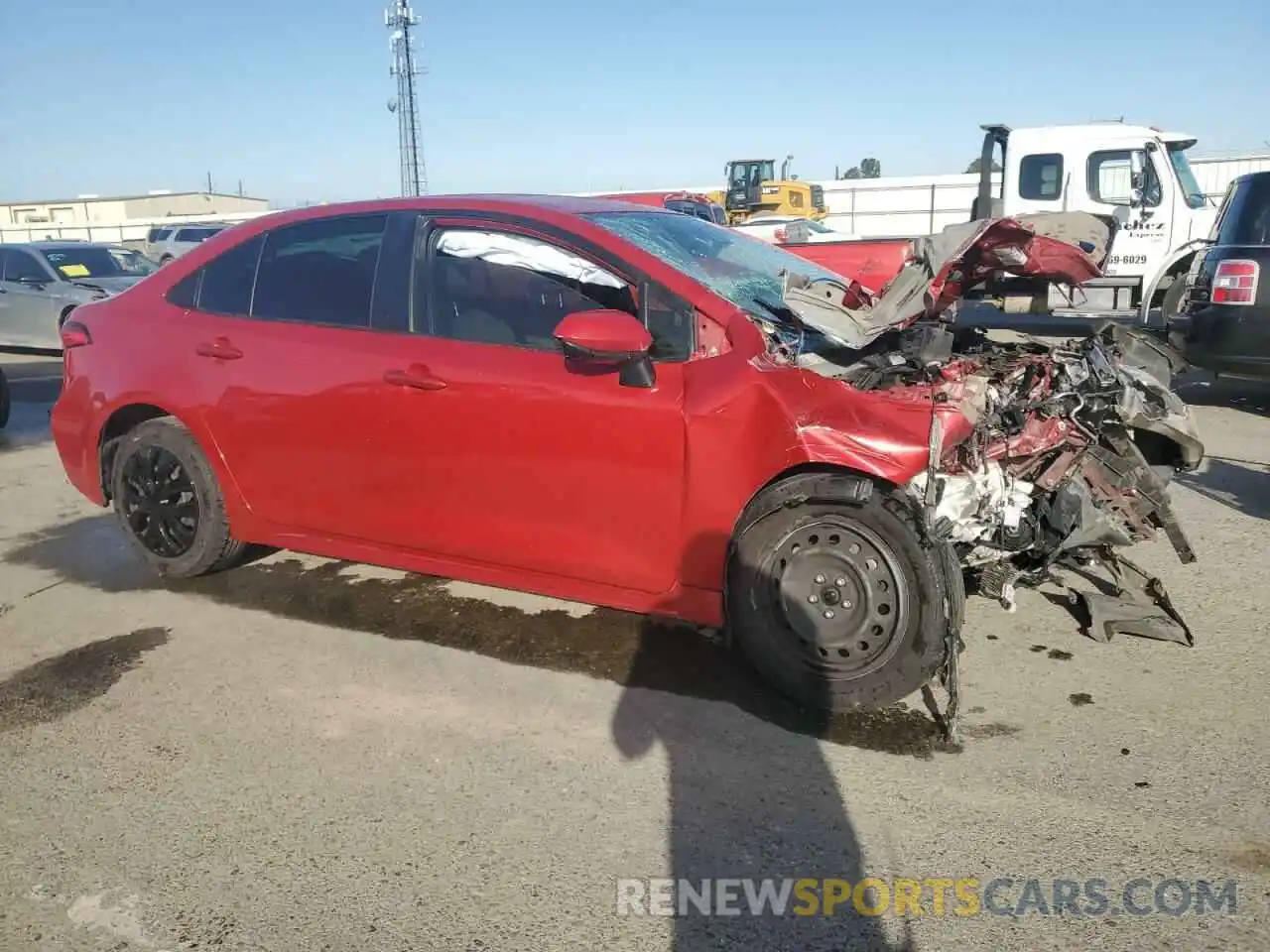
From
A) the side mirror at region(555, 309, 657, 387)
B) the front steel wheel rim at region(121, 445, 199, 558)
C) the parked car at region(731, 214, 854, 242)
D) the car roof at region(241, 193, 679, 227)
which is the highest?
the parked car at region(731, 214, 854, 242)

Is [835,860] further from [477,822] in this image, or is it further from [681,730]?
[477,822]

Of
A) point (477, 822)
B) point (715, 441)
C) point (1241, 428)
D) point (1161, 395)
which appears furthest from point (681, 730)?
point (1241, 428)

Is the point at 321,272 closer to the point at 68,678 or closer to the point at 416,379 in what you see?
the point at 416,379

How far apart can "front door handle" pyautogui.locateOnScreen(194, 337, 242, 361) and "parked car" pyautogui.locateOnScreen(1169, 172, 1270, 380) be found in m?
6.89

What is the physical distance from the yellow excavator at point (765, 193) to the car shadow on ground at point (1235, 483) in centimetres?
2186

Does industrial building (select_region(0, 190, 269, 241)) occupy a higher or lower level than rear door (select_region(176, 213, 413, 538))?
higher

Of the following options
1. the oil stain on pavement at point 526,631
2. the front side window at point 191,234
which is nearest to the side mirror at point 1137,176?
the oil stain on pavement at point 526,631

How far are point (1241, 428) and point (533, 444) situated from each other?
654 centimetres

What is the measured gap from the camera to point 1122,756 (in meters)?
2.97

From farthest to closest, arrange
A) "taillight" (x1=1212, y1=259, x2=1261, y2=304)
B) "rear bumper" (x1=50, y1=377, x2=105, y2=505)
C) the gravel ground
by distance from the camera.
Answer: "taillight" (x1=1212, y1=259, x2=1261, y2=304)
"rear bumper" (x1=50, y1=377, x2=105, y2=505)
the gravel ground

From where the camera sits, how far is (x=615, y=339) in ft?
10.7

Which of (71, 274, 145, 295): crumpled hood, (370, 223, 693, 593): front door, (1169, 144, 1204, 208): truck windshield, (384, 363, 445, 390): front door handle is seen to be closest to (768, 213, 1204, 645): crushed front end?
(370, 223, 693, 593): front door

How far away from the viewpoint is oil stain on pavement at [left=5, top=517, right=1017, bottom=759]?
321cm

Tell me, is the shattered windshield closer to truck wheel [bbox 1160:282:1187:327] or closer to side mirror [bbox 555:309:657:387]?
side mirror [bbox 555:309:657:387]
